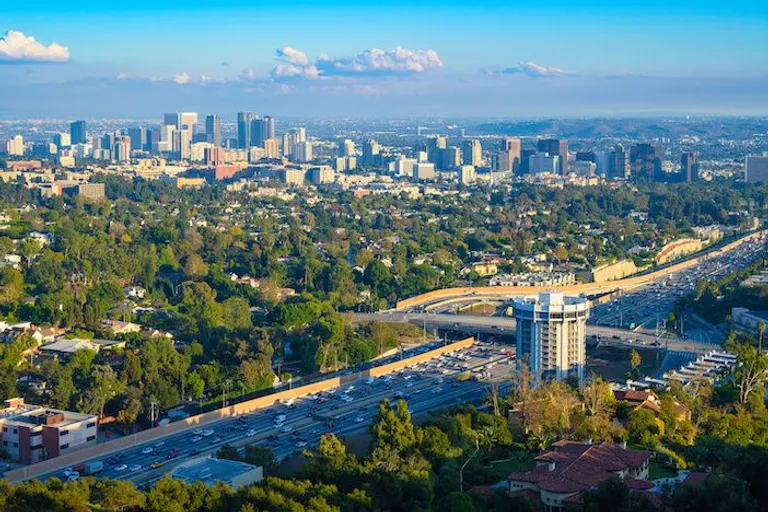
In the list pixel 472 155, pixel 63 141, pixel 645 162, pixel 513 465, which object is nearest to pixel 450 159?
pixel 472 155

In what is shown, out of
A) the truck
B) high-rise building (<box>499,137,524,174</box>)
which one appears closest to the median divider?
the truck

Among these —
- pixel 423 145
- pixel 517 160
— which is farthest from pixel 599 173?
pixel 423 145

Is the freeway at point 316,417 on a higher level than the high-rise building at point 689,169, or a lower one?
lower

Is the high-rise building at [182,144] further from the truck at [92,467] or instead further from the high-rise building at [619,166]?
the truck at [92,467]

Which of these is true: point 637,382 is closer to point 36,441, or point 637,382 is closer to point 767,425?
point 767,425

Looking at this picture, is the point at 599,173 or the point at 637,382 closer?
the point at 637,382

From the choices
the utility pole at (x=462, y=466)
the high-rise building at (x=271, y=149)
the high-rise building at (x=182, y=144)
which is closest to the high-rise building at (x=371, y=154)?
the high-rise building at (x=271, y=149)

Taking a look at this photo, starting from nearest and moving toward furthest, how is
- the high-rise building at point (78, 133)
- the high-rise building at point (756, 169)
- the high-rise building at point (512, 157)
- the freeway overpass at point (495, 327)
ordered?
the freeway overpass at point (495, 327), the high-rise building at point (756, 169), the high-rise building at point (512, 157), the high-rise building at point (78, 133)
